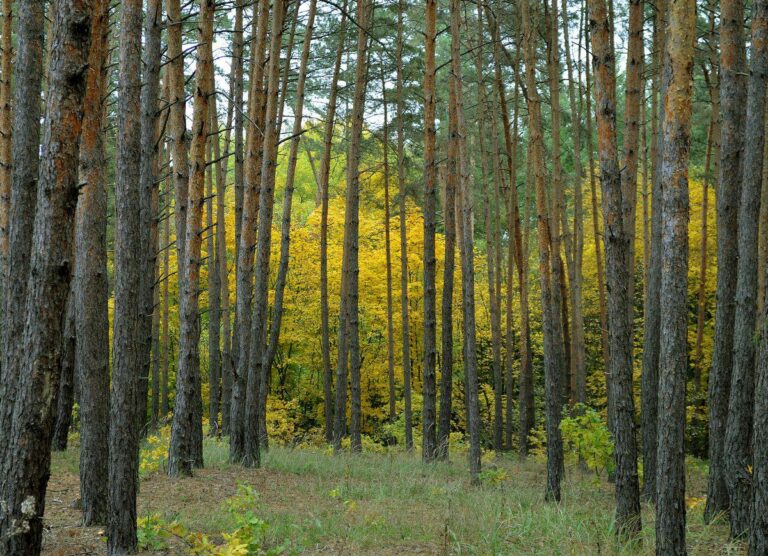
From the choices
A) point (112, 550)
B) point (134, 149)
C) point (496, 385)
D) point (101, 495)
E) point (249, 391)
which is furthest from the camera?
point (496, 385)

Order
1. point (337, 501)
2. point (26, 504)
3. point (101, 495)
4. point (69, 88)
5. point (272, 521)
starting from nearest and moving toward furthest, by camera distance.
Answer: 1. point (26, 504)
2. point (69, 88)
3. point (101, 495)
4. point (272, 521)
5. point (337, 501)

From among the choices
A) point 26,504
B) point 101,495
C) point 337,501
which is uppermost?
point 26,504

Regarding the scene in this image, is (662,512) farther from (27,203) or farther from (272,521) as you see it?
(27,203)

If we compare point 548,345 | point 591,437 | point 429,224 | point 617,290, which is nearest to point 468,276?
point 429,224

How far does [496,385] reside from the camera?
62.8ft

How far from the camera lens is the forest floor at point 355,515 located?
6.19 meters

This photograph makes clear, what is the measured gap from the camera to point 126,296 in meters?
6.08

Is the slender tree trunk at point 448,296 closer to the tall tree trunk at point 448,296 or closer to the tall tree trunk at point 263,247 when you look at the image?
the tall tree trunk at point 448,296

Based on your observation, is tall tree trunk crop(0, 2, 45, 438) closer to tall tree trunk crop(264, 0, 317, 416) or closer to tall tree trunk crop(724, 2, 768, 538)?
tall tree trunk crop(264, 0, 317, 416)

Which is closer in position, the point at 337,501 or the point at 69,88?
the point at 69,88

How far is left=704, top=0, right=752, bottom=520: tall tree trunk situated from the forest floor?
2.34 feet

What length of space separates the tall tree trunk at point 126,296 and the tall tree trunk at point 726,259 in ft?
21.1

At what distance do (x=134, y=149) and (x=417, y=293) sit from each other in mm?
18870

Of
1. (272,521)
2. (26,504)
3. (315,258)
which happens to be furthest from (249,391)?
(315,258)
